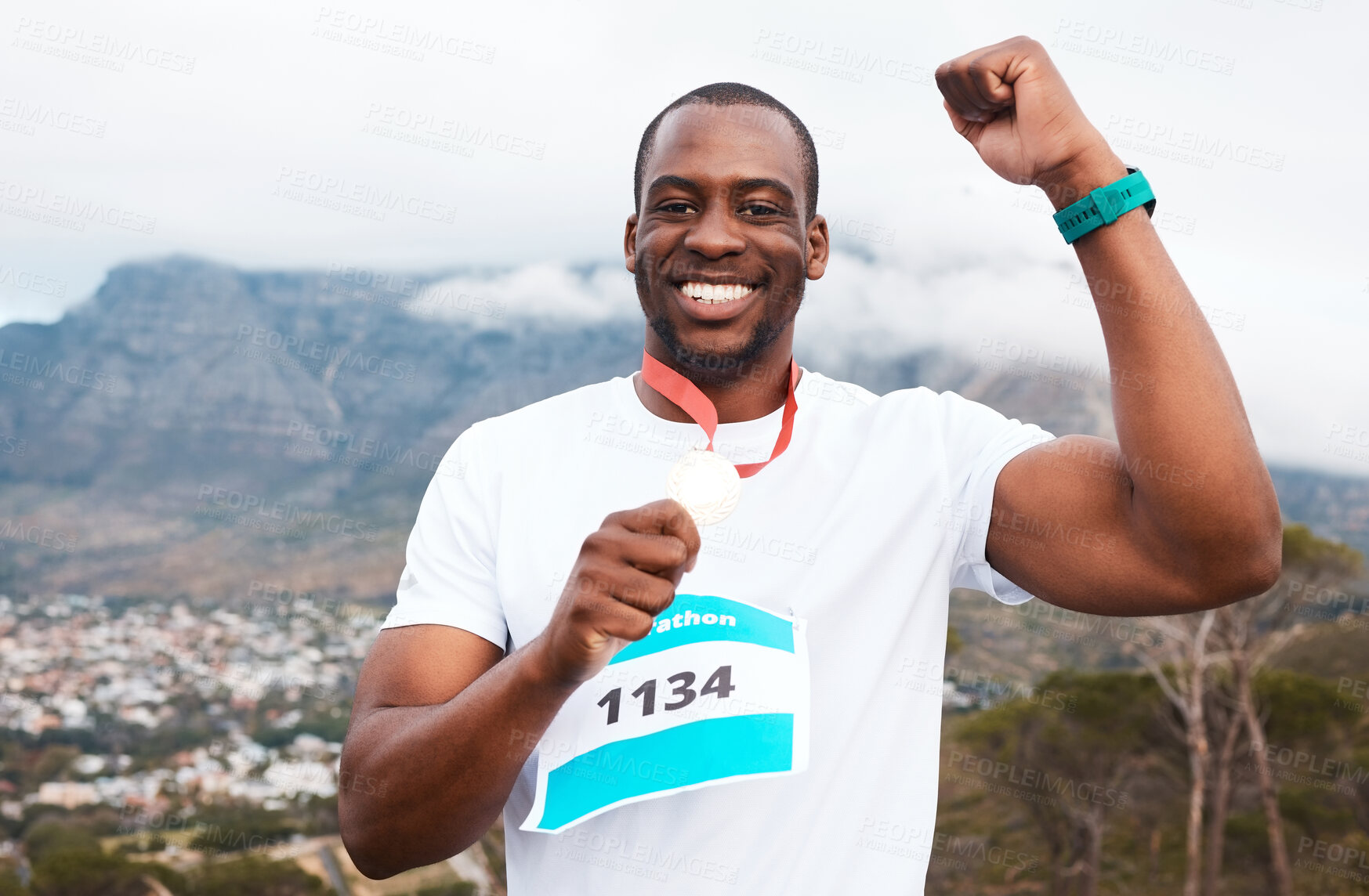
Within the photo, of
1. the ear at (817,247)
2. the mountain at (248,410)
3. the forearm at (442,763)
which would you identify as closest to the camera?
the forearm at (442,763)

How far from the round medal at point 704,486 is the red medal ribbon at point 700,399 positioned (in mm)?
200

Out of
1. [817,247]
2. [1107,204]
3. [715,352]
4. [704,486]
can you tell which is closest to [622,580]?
[704,486]

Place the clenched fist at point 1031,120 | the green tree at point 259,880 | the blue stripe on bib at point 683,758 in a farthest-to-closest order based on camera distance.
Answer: the green tree at point 259,880
the blue stripe on bib at point 683,758
the clenched fist at point 1031,120

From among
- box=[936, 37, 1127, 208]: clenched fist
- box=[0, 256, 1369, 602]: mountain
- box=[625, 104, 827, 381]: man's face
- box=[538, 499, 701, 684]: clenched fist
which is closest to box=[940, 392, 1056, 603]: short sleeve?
box=[625, 104, 827, 381]: man's face

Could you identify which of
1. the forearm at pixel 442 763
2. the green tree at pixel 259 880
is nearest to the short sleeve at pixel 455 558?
the forearm at pixel 442 763

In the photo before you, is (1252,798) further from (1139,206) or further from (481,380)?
(481,380)

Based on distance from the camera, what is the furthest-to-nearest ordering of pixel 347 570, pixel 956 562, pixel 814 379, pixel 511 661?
pixel 347 570
pixel 814 379
pixel 956 562
pixel 511 661

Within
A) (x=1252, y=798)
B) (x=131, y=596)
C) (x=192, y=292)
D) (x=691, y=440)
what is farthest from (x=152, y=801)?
(x=192, y=292)

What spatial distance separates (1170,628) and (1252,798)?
564 centimetres

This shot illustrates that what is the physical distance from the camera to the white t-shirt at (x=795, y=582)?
221cm

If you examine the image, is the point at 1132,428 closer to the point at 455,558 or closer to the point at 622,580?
the point at 622,580

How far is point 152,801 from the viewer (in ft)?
118

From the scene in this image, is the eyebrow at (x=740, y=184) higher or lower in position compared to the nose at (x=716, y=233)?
higher

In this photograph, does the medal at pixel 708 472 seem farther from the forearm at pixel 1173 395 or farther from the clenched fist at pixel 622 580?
the forearm at pixel 1173 395
